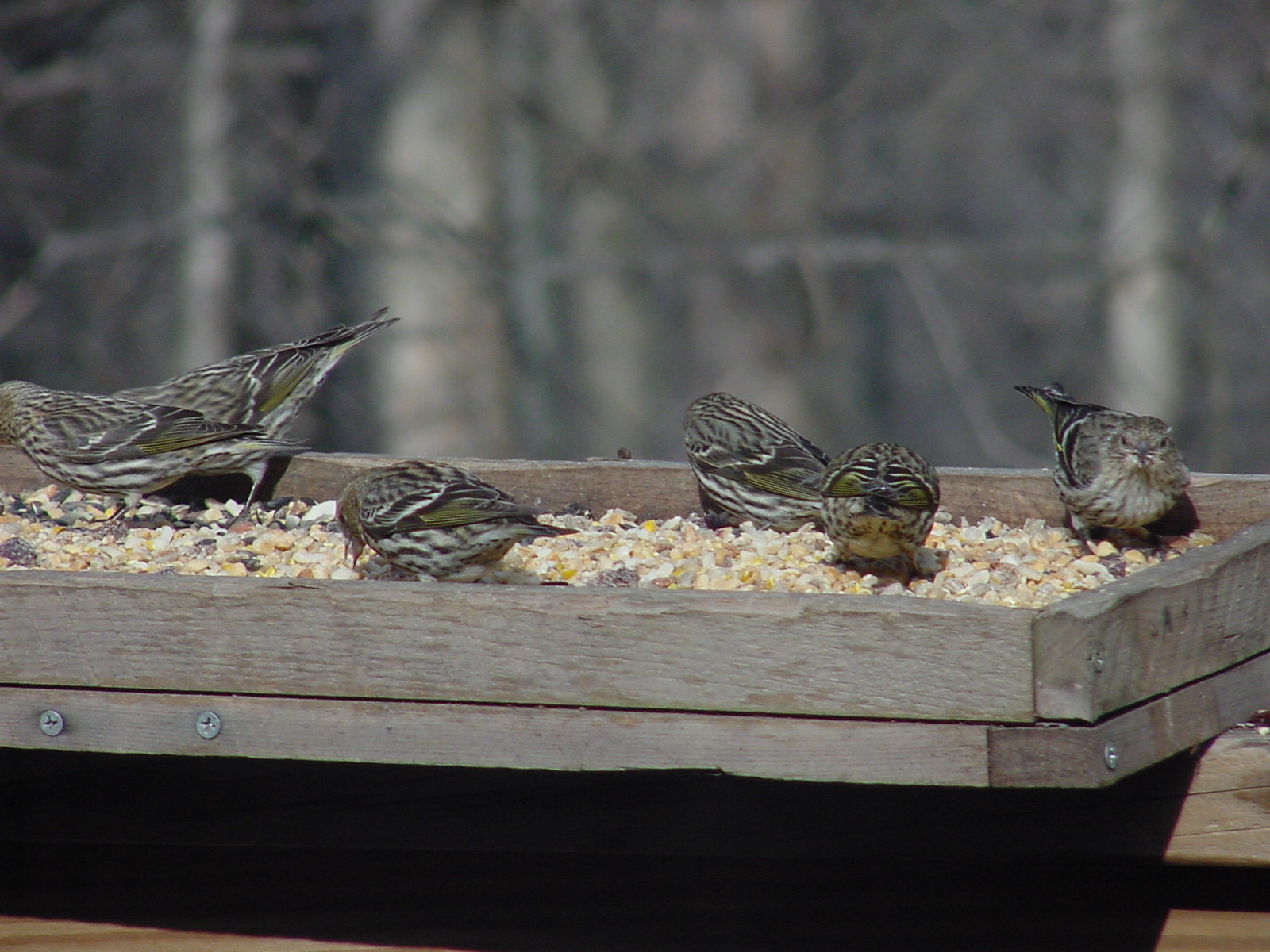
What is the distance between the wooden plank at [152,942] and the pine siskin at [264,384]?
2.88 m

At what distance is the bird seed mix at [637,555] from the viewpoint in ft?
15.2

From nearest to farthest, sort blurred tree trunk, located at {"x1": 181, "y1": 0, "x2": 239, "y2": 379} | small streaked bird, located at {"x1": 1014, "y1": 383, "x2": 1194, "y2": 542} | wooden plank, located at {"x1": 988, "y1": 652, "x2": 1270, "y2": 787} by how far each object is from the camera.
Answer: wooden plank, located at {"x1": 988, "y1": 652, "x2": 1270, "y2": 787} → small streaked bird, located at {"x1": 1014, "y1": 383, "x2": 1194, "y2": 542} → blurred tree trunk, located at {"x1": 181, "y1": 0, "x2": 239, "y2": 379}

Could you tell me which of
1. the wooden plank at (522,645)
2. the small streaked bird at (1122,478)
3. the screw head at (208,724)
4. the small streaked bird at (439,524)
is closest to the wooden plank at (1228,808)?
the wooden plank at (522,645)

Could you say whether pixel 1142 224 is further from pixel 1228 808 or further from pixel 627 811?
pixel 627 811

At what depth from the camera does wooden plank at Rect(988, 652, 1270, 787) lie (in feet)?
9.48

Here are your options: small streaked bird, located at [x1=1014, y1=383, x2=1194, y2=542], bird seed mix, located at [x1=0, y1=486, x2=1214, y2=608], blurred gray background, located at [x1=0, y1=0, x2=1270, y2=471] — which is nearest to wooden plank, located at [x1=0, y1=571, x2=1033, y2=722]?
bird seed mix, located at [x1=0, y1=486, x2=1214, y2=608]

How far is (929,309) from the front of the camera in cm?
1398

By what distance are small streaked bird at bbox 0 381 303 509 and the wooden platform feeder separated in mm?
2388

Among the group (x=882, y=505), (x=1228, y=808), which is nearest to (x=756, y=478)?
(x=882, y=505)

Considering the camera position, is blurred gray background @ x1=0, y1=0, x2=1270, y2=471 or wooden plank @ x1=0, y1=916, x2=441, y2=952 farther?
blurred gray background @ x1=0, y1=0, x2=1270, y2=471

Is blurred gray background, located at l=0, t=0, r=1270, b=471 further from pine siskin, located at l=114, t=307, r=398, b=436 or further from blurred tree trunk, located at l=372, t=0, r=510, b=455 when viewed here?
pine siskin, located at l=114, t=307, r=398, b=436

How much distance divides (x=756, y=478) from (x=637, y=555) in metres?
0.60

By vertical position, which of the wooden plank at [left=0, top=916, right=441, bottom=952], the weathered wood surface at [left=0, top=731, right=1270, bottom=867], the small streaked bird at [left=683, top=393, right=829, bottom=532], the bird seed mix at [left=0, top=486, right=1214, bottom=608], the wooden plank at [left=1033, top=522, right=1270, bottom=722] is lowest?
the wooden plank at [left=0, top=916, right=441, bottom=952]

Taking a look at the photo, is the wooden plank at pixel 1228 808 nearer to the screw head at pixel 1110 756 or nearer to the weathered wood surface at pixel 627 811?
the weathered wood surface at pixel 627 811
